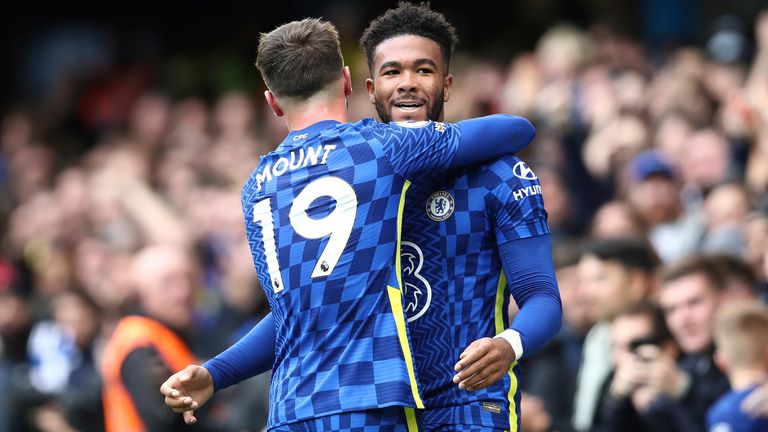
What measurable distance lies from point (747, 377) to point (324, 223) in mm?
2731

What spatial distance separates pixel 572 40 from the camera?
12.3m

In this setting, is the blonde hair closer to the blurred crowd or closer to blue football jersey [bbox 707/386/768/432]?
blue football jersey [bbox 707/386/768/432]

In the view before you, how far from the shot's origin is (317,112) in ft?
15.1

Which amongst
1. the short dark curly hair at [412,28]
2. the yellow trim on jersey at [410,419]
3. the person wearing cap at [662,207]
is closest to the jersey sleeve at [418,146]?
the short dark curly hair at [412,28]

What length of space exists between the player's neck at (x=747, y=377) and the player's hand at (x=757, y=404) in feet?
0.37

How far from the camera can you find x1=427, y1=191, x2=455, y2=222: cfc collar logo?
466 centimetres

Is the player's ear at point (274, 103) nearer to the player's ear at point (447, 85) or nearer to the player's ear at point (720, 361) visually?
the player's ear at point (447, 85)

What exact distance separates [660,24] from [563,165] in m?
4.27

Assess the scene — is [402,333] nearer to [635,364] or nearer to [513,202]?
[513,202]

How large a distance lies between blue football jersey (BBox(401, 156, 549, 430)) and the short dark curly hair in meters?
0.59

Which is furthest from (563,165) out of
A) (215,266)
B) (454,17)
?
(454,17)

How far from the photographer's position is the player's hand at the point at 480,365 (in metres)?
4.03

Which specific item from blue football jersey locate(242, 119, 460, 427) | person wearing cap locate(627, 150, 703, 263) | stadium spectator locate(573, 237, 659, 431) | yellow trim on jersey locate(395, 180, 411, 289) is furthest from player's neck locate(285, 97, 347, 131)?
person wearing cap locate(627, 150, 703, 263)

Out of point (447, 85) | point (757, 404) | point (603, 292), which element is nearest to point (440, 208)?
point (447, 85)
